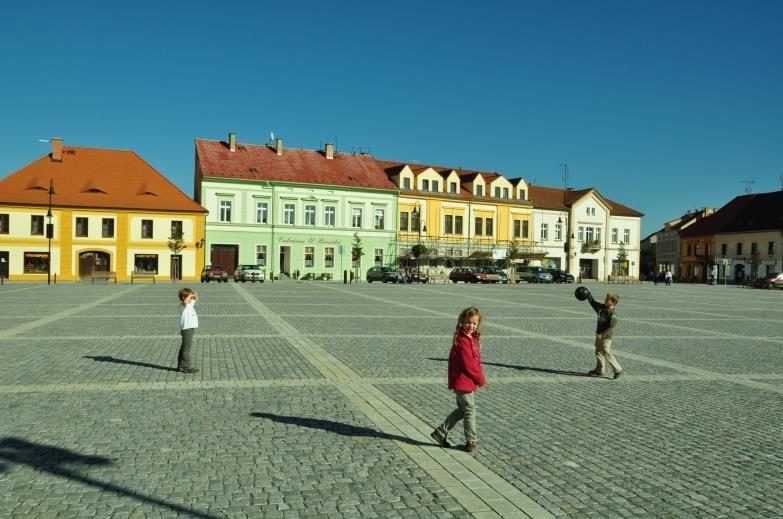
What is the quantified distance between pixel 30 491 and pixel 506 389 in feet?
19.3

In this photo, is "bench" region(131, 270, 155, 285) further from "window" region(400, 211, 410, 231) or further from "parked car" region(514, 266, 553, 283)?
"parked car" region(514, 266, 553, 283)

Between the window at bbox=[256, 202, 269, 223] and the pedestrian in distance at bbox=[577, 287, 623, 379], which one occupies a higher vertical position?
the window at bbox=[256, 202, 269, 223]

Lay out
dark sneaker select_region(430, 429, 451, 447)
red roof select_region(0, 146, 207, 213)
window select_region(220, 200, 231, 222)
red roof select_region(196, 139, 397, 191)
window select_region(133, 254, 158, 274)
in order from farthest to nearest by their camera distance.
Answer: red roof select_region(196, 139, 397, 191)
window select_region(220, 200, 231, 222)
window select_region(133, 254, 158, 274)
red roof select_region(0, 146, 207, 213)
dark sneaker select_region(430, 429, 451, 447)

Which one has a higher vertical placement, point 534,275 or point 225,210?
point 225,210

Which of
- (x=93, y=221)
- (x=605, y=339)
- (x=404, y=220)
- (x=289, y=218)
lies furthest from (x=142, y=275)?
(x=605, y=339)

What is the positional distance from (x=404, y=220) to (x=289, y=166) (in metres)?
11.4

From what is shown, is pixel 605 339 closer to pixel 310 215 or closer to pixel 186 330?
pixel 186 330

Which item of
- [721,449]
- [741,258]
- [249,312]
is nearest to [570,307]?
[249,312]

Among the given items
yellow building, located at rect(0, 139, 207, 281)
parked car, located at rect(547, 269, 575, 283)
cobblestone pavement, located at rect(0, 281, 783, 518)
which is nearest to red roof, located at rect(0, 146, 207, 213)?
yellow building, located at rect(0, 139, 207, 281)

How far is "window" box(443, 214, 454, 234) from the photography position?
65.1 m

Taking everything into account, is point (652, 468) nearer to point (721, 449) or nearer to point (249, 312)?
point (721, 449)

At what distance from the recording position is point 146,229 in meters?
52.0

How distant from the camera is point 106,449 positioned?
19.8 ft

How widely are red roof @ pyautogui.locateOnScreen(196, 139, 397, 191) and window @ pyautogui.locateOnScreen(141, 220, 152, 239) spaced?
585 cm
